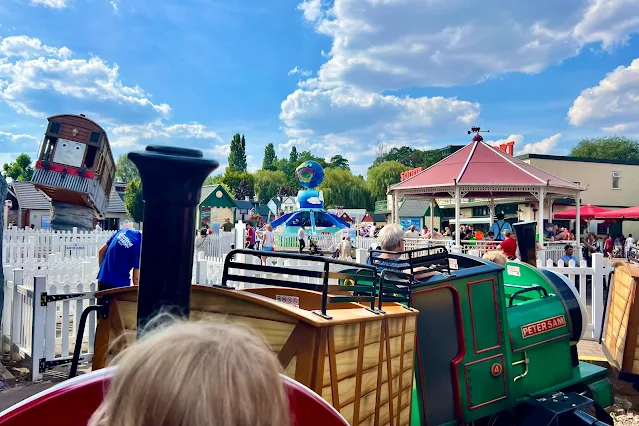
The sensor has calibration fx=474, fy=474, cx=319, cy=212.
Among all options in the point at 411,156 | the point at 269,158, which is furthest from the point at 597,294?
the point at 269,158

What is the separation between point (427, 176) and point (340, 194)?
183 ft

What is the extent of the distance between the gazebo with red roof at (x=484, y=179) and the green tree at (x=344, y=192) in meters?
54.0

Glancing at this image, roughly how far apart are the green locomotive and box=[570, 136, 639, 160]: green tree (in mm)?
67916

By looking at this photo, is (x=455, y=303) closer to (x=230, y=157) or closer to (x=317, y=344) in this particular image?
(x=317, y=344)

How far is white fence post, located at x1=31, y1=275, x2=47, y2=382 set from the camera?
4965 mm

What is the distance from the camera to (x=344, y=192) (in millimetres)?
72688

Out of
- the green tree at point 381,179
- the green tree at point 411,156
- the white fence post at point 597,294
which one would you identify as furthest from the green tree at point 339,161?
the white fence post at point 597,294

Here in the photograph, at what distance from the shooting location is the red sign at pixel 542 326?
3852 mm

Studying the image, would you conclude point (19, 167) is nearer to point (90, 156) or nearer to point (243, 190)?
point (243, 190)

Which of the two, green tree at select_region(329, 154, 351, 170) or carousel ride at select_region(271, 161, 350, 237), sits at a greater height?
green tree at select_region(329, 154, 351, 170)

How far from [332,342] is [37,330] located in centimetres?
431

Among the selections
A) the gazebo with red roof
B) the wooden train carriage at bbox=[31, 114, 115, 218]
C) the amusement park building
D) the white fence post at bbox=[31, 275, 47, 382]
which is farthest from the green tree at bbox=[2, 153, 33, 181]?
the white fence post at bbox=[31, 275, 47, 382]

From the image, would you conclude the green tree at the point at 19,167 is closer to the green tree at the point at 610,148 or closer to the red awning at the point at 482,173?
the red awning at the point at 482,173

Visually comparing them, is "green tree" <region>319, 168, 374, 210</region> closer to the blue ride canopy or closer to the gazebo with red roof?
the blue ride canopy
